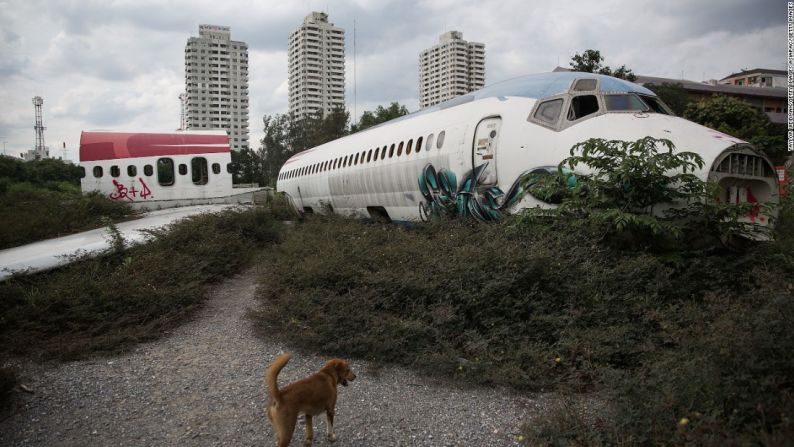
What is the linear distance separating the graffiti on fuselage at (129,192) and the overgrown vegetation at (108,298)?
1505 cm

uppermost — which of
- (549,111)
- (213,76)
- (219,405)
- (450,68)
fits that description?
(213,76)

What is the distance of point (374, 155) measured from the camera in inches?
513

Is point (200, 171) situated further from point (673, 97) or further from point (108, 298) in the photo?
point (673, 97)

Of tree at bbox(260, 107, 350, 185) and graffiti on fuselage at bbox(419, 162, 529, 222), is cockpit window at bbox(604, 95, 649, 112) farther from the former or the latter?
tree at bbox(260, 107, 350, 185)

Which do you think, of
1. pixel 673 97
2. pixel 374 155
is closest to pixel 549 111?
pixel 374 155

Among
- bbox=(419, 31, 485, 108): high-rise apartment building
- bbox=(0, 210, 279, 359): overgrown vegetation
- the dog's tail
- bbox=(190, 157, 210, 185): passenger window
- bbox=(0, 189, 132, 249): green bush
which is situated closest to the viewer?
the dog's tail

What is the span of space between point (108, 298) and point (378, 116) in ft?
140

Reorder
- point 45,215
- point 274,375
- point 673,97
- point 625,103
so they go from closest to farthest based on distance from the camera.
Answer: point 274,375 < point 625,103 < point 45,215 < point 673,97

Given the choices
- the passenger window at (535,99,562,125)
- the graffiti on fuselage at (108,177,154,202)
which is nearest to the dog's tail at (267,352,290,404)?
the passenger window at (535,99,562,125)

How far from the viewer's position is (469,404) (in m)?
4.49

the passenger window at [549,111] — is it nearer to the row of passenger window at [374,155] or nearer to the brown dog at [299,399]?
the row of passenger window at [374,155]

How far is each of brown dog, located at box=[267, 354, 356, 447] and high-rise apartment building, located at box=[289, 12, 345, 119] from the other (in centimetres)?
7733

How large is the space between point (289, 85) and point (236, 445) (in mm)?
85752

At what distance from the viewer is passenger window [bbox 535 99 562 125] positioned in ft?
25.9
